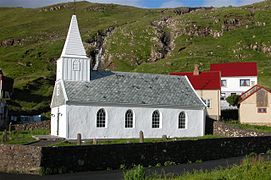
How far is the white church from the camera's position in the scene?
148 ft

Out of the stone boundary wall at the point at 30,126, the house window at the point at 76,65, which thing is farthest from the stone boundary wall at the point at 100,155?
the stone boundary wall at the point at 30,126

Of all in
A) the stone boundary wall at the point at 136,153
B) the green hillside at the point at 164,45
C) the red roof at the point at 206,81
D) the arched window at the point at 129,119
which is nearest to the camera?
the stone boundary wall at the point at 136,153

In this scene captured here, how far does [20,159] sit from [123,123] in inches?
830

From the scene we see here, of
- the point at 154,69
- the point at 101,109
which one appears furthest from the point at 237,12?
the point at 101,109

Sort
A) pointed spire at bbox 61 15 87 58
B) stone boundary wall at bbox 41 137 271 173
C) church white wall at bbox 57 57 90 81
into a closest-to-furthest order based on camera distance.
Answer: stone boundary wall at bbox 41 137 271 173 → church white wall at bbox 57 57 90 81 → pointed spire at bbox 61 15 87 58

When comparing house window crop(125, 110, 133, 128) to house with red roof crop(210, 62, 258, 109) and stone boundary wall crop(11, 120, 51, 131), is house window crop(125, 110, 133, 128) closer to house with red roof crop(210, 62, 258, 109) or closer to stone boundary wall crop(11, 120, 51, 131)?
stone boundary wall crop(11, 120, 51, 131)

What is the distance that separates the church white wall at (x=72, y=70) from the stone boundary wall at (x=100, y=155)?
19051 mm

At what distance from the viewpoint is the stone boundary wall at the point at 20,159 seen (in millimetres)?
25766

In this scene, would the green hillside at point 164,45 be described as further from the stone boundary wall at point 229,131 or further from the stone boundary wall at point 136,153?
the stone boundary wall at point 136,153

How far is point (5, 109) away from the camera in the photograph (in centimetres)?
6216

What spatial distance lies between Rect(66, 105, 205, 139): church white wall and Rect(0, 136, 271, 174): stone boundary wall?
14.5 meters

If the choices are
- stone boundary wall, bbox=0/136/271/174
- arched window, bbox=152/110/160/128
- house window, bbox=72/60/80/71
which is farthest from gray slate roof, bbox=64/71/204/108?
stone boundary wall, bbox=0/136/271/174

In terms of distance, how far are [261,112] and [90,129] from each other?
24276 mm

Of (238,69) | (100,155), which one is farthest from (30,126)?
(238,69)
